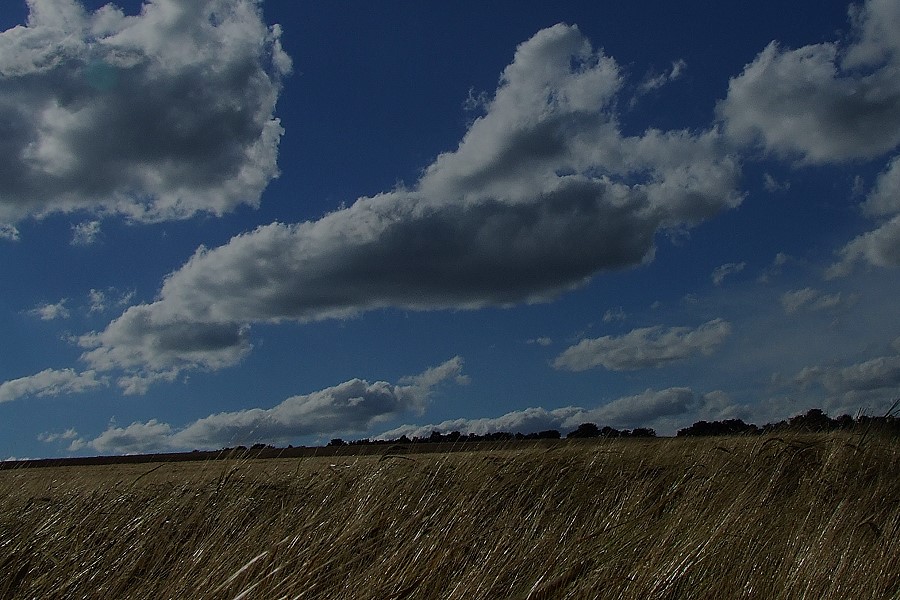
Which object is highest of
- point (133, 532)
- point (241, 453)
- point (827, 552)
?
point (241, 453)

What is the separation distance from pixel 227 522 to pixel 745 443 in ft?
30.0

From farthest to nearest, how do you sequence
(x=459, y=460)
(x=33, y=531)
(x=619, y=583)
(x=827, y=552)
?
(x=459, y=460) < (x=33, y=531) < (x=827, y=552) < (x=619, y=583)

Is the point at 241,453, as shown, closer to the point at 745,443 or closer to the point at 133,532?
the point at 133,532

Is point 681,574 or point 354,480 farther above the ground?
point 354,480

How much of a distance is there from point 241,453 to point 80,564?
310cm

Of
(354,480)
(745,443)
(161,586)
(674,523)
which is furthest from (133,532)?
(745,443)

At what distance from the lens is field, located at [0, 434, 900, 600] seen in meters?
6.45

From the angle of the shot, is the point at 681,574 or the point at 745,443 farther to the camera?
the point at 745,443

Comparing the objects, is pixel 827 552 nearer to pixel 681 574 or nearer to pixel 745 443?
pixel 681 574

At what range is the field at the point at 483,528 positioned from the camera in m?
6.45

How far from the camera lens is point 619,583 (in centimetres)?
603

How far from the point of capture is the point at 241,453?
1077cm

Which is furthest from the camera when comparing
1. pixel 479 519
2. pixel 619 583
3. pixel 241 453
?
pixel 241 453

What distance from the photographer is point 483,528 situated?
29.4 feet
